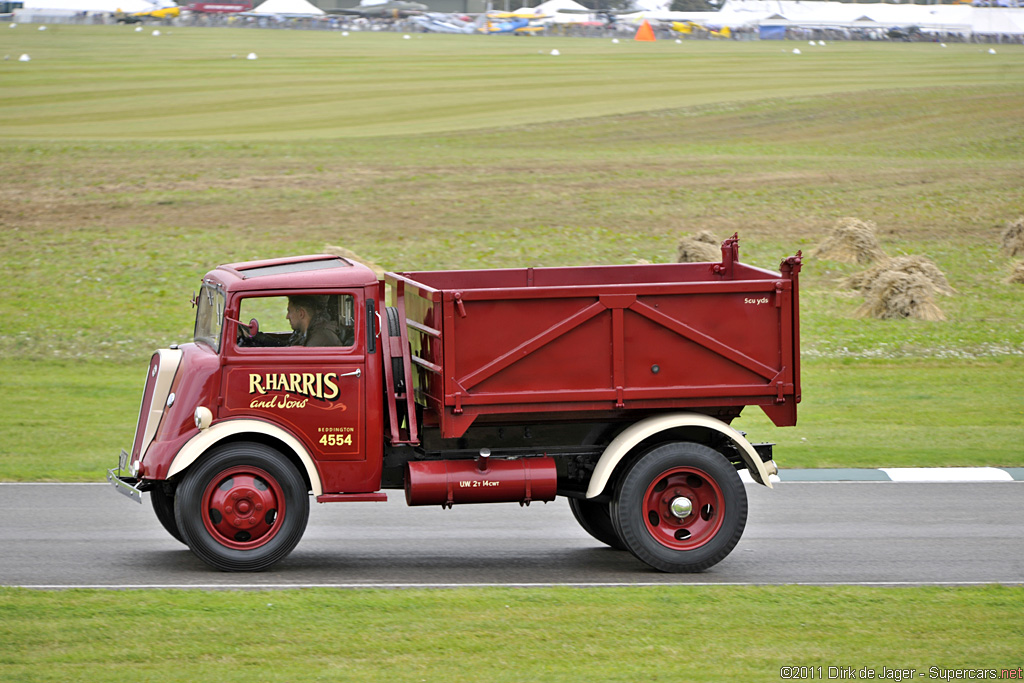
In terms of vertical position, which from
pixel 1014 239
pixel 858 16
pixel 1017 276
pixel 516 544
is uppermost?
pixel 858 16

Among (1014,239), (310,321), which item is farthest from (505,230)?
(310,321)

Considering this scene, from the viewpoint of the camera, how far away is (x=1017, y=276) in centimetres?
2694

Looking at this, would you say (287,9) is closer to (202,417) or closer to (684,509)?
(202,417)

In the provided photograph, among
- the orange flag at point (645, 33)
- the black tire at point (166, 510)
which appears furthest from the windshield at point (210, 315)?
the orange flag at point (645, 33)

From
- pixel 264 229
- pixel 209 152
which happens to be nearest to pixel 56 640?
pixel 264 229

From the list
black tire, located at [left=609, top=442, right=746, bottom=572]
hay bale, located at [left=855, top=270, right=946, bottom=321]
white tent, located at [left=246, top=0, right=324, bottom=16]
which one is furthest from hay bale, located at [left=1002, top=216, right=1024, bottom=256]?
white tent, located at [left=246, top=0, right=324, bottom=16]

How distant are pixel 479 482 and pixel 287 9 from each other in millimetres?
96901

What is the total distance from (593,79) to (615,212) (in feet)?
89.0

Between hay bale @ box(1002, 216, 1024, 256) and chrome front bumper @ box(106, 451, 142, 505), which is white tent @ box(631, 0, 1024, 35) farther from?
chrome front bumper @ box(106, 451, 142, 505)

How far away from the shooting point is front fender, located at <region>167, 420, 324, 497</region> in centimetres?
951

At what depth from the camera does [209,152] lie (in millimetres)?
37500

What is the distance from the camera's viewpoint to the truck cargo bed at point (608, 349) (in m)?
9.56

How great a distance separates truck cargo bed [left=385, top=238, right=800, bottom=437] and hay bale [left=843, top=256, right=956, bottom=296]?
619 inches

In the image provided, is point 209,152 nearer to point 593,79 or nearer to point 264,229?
point 264,229
